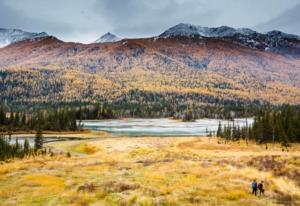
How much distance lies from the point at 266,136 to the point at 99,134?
209 feet

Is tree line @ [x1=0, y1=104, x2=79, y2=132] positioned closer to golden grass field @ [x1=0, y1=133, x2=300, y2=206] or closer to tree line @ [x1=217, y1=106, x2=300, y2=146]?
tree line @ [x1=217, y1=106, x2=300, y2=146]

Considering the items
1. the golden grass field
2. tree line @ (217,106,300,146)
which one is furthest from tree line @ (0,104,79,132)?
the golden grass field

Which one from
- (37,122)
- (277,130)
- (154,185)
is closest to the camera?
(154,185)

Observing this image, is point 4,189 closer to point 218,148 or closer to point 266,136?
point 218,148

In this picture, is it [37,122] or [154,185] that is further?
[37,122]

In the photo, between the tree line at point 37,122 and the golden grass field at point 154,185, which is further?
the tree line at point 37,122

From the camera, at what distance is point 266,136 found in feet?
316

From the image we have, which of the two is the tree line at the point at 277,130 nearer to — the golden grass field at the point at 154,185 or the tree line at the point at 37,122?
the golden grass field at the point at 154,185

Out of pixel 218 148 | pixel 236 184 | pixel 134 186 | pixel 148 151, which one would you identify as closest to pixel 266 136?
pixel 218 148

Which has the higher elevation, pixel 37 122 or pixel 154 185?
pixel 37 122

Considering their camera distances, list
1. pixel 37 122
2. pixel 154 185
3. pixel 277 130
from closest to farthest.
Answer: pixel 154 185
pixel 277 130
pixel 37 122

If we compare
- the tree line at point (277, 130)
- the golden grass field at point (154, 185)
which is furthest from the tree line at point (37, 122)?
the golden grass field at point (154, 185)

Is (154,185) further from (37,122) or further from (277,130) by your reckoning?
(37,122)

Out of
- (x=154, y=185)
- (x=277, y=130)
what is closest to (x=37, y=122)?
(x=277, y=130)
